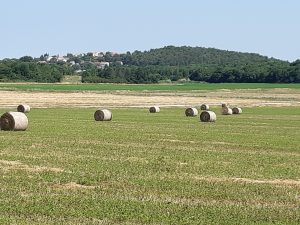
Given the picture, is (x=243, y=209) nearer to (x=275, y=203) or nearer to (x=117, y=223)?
(x=275, y=203)

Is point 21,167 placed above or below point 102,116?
above

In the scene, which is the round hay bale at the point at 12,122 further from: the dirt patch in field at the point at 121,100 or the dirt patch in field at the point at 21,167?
the dirt patch in field at the point at 121,100

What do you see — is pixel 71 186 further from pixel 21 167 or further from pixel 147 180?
pixel 21 167

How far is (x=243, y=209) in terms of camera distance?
1549 centimetres

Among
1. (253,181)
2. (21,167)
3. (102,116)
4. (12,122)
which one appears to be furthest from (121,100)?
(253,181)

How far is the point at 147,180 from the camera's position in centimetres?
1945

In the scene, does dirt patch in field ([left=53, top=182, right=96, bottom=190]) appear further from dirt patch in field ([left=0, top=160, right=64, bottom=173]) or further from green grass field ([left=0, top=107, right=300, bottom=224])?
dirt patch in field ([left=0, top=160, right=64, bottom=173])

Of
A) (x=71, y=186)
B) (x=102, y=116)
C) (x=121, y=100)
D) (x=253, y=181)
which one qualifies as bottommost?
(x=121, y=100)


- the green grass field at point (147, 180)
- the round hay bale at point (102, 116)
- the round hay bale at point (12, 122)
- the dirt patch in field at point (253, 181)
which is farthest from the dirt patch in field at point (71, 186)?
the round hay bale at point (102, 116)

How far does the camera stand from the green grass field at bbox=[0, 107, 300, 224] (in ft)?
48.5

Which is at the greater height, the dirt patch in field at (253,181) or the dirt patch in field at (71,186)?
the dirt patch in field at (71,186)

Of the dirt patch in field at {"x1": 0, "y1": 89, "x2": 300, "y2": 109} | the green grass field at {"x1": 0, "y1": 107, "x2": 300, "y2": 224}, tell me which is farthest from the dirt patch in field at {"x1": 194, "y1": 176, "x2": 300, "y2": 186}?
the dirt patch in field at {"x1": 0, "y1": 89, "x2": 300, "y2": 109}

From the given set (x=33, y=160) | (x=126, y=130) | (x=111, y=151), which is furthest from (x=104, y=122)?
(x=33, y=160)

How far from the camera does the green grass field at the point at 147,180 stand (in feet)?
48.5
